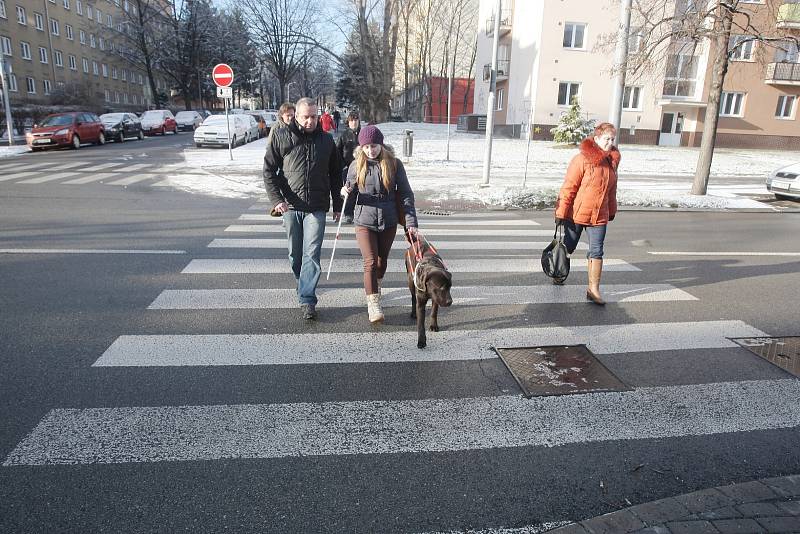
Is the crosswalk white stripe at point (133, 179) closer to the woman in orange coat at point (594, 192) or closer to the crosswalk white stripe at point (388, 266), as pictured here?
the crosswalk white stripe at point (388, 266)

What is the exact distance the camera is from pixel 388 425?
3.51 m

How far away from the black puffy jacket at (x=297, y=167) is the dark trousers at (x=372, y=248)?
1.83ft

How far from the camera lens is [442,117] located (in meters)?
64.5

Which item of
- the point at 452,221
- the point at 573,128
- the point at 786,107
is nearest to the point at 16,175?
the point at 452,221

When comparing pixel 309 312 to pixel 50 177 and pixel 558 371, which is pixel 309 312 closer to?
pixel 558 371

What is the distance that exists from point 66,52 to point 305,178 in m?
59.8

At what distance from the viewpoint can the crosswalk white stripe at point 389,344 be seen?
445 cm

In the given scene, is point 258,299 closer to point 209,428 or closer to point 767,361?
point 209,428

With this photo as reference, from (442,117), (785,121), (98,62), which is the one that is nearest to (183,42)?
(98,62)

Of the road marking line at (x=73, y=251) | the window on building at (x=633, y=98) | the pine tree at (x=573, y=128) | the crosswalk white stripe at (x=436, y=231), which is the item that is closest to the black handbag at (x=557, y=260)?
the crosswalk white stripe at (x=436, y=231)

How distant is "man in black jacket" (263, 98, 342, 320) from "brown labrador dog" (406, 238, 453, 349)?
1.05 meters

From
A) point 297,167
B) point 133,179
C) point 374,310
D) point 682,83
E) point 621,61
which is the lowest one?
point 374,310

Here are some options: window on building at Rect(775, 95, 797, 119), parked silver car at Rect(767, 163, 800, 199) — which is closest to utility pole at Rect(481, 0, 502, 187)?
parked silver car at Rect(767, 163, 800, 199)

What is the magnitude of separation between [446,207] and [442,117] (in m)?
54.2
